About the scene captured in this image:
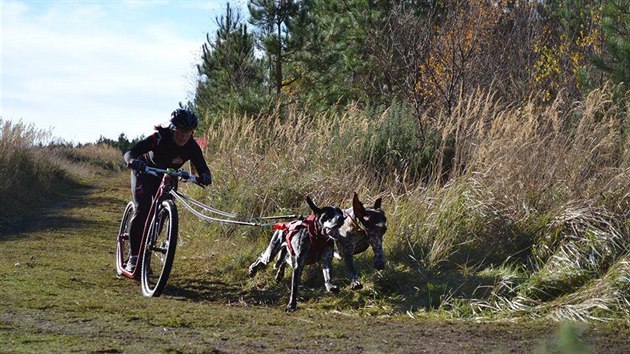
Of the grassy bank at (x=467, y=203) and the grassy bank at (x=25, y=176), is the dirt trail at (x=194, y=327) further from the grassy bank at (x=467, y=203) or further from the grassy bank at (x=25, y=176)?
the grassy bank at (x=25, y=176)

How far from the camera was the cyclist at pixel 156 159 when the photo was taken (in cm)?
863

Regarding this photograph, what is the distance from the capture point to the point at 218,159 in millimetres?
13375

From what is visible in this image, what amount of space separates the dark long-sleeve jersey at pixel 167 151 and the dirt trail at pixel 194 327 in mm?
1261

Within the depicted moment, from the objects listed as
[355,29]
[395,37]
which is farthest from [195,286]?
[355,29]

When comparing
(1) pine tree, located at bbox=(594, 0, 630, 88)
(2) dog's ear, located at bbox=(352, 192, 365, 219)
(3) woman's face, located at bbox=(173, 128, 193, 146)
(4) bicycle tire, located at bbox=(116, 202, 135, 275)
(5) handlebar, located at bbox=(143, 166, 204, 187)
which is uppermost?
(1) pine tree, located at bbox=(594, 0, 630, 88)

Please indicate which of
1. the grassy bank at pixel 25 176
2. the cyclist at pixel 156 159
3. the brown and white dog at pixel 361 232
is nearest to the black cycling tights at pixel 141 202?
the cyclist at pixel 156 159

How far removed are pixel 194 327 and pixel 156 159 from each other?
9.83 ft

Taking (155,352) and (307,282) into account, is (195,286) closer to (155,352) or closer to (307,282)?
(307,282)

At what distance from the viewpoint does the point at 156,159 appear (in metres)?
8.83

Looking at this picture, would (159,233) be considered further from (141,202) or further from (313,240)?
(313,240)

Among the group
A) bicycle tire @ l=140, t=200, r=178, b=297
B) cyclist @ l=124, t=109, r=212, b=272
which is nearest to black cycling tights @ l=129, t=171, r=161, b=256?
cyclist @ l=124, t=109, r=212, b=272

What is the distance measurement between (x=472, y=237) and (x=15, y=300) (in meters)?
4.17

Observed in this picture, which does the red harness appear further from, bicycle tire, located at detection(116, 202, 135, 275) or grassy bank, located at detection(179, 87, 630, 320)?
bicycle tire, located at detection(116, 202, 135, 275)

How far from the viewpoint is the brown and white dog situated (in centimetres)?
717
